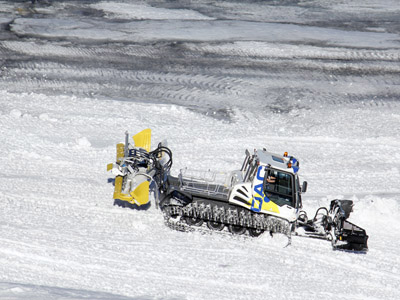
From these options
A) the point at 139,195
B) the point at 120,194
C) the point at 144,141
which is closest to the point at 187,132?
the point at 144,141

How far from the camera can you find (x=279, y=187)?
32.5 ft

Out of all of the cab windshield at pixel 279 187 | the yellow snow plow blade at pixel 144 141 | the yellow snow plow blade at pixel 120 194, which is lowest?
the yellow snow plow blade at pixel 120 194

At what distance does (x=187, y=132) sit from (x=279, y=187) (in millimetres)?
4857

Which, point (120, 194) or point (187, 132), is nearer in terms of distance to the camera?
point (120, 194)

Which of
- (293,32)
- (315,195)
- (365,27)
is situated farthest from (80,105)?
(365,27)

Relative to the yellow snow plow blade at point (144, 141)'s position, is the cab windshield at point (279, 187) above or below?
below

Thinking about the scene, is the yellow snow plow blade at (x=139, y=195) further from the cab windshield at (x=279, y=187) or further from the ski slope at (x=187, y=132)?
the cab windshield at (x=279, y=187)

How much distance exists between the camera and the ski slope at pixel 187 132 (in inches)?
345

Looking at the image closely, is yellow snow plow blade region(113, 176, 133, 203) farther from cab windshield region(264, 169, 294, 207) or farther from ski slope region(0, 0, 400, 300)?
cab windshield region(264, 169, 294, 207)

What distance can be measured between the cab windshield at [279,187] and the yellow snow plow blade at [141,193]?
2.16 metres

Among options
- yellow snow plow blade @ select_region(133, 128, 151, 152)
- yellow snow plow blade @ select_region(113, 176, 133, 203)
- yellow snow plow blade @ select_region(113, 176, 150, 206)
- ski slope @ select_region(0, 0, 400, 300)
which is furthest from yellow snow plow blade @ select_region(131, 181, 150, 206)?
yellow snow plow blade @ select_region(133, 128, 151, 152)

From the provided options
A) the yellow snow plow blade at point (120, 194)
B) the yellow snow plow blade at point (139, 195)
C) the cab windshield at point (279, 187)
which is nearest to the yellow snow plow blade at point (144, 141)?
the yellow snow plow blade at point (120, 194)

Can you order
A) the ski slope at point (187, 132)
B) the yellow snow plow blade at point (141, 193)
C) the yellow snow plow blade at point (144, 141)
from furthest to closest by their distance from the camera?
the yellow snow plow blade at point (144, 141), the yellow snow plow blade at point (141, 193), the ski slope at point (187, 132)

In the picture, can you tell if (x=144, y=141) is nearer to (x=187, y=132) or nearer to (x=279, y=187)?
(x=187, y=132)
